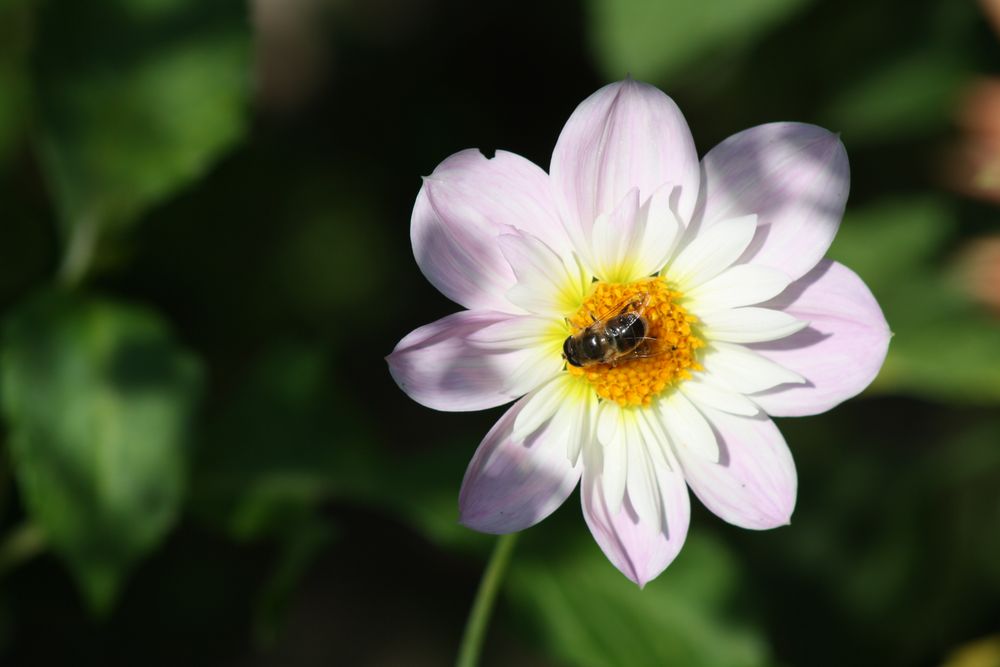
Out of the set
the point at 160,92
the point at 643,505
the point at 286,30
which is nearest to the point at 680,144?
the point at 643,505

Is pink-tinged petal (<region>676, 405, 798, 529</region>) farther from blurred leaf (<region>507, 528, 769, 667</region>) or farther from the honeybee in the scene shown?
blurred leaf (<region>507, 528, 769, 667</region>)

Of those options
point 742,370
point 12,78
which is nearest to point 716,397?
point 742,370

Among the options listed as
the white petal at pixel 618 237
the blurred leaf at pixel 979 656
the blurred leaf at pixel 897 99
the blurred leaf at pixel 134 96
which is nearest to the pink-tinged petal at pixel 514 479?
the white petal at pixel 618 237

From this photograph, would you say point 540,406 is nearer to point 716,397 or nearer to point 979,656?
point 716,397

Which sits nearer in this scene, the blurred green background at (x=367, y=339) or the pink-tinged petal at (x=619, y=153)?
the pink-tinged petal at (x=619, y=153)

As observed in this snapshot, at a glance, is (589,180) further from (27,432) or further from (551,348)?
(27,432)

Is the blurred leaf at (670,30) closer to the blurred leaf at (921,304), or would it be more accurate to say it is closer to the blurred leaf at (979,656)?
the blurred leaf at (921,304)
